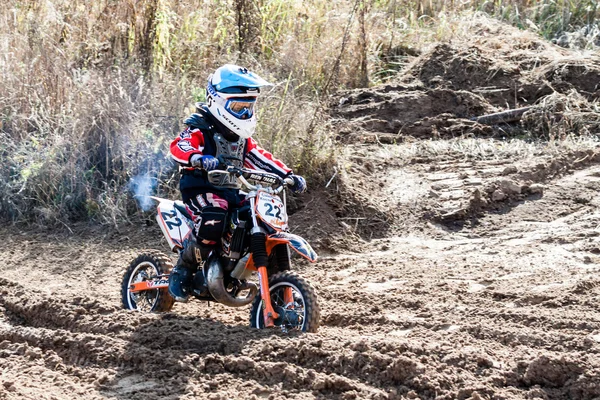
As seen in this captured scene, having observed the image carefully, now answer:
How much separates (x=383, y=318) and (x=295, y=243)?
3.29 ft

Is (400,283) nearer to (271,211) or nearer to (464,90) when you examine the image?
(271,211)

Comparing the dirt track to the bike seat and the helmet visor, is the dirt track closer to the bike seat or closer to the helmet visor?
the bike seat

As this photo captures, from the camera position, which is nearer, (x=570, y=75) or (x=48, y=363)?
(x=48, y=363)

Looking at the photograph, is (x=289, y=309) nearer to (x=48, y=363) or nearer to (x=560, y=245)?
Result: (x=48, y=363)

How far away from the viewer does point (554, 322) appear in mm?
5789

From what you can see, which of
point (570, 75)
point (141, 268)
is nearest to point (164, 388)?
point (141, 268)

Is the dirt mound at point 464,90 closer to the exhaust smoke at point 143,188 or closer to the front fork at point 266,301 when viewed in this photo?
the exhaust smoke at point 143,188

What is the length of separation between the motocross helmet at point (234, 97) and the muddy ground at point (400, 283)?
4.57 ft

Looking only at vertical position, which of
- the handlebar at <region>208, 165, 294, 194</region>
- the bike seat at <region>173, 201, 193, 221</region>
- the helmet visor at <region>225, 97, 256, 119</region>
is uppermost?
the helmet visor at <region>225, 97, 256, 119</region>

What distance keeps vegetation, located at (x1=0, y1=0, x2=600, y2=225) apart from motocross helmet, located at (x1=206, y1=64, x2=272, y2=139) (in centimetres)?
237

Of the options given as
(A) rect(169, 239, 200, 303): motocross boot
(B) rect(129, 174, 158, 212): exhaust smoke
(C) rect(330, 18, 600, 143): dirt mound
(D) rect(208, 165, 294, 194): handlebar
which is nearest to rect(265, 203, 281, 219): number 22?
(D) rect(208, 165, 294, 194): handlebar

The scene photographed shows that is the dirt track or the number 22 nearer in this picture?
the dirt track

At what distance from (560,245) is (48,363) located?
419cm

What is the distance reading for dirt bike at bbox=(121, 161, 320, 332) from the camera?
5.75m
